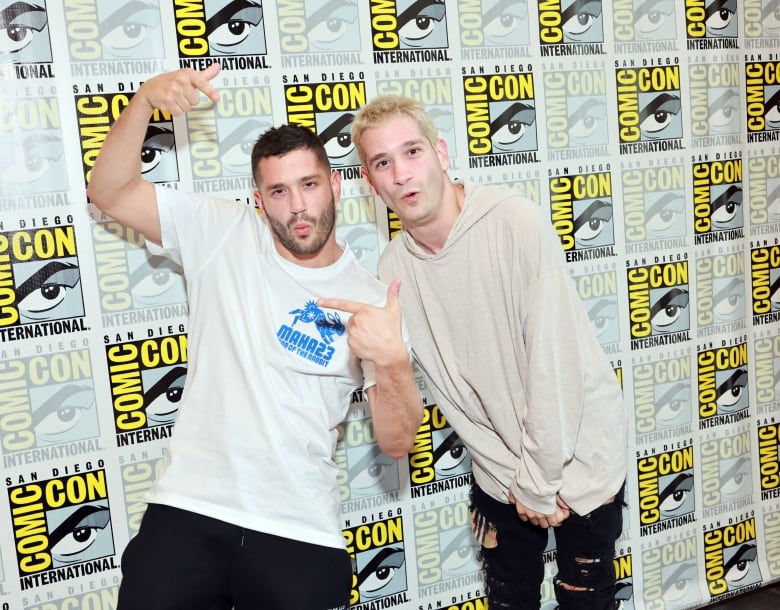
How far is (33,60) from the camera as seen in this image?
1789mm

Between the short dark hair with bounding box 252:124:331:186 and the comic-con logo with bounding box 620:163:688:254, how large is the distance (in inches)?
43.5

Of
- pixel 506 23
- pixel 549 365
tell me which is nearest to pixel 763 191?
pixel 506 23

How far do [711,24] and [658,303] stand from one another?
894mm

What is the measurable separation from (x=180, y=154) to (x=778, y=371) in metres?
2.10

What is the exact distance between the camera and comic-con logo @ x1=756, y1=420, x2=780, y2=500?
2.75 meters

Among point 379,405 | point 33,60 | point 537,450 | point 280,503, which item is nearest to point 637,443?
point 537,450

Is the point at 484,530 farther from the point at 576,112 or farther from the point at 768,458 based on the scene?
the point at 768,458

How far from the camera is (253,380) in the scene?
1.63 meters

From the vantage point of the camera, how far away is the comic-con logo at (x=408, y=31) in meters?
2.09

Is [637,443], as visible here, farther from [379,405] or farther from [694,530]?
[379,405]

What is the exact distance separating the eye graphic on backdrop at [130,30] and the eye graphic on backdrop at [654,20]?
1.42 m

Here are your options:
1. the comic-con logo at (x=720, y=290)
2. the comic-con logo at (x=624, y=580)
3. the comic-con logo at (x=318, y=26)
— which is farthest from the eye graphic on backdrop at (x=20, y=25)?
the comic-con logo at (x=624, y=580)

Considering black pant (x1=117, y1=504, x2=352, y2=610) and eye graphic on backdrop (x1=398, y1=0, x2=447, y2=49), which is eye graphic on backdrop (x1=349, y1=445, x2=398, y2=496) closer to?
black pant (x1=117, y1=504, x2=352, y2=610)

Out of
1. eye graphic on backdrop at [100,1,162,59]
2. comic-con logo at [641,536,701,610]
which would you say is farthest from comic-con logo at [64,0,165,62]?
comic-con logo at [641,536,701,610]
